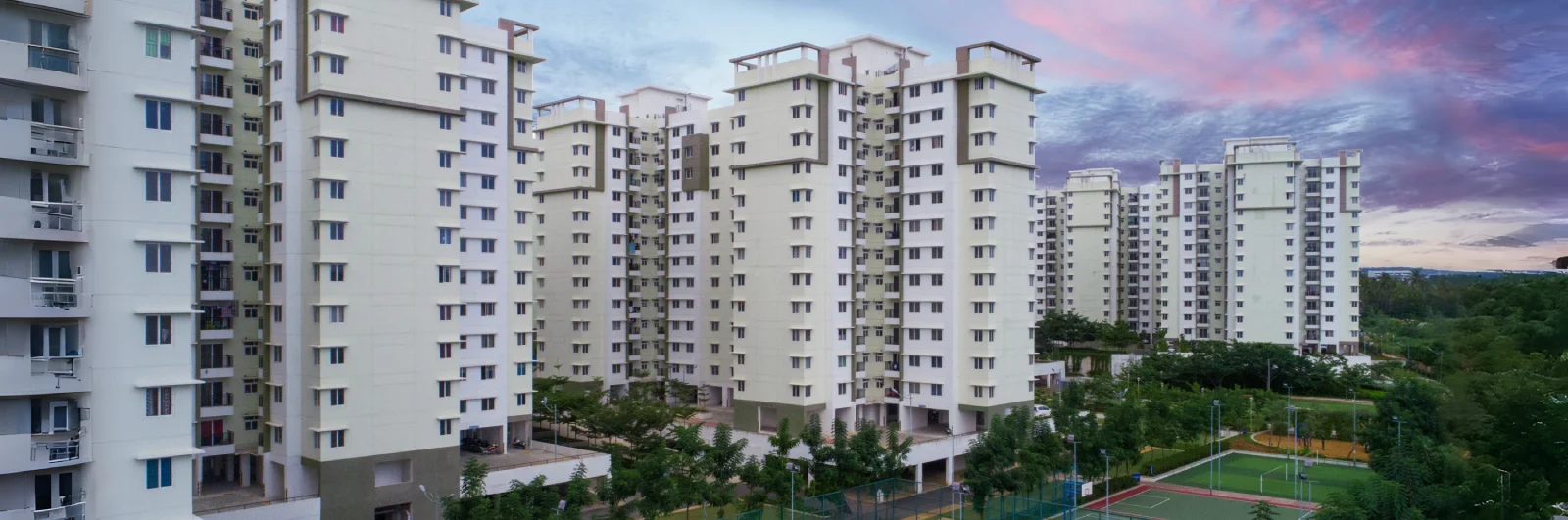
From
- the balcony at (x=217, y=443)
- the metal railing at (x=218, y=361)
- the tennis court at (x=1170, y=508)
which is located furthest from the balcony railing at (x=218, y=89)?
the tennis court at (x=1170, y=508)

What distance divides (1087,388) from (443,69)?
123ft

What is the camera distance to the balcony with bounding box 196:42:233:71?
29.9 m

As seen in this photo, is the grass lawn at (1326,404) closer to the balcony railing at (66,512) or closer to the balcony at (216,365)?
the balcony at (216,365)

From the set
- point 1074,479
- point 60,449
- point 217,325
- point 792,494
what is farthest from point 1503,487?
point 217,325

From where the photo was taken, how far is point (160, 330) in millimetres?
19750

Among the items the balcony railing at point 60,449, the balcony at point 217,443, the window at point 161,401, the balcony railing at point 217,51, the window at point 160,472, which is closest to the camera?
the balcony railing at point 60,449

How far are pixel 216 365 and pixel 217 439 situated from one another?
2.21 meters

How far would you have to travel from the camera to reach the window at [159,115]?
786 inches

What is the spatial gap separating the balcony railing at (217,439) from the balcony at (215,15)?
12.2m

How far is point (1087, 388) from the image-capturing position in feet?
177

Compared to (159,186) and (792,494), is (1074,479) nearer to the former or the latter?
(792,494)

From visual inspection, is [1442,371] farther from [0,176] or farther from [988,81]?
[0,176]

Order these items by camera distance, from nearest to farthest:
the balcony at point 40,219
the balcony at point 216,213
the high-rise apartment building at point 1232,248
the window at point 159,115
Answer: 1. the balcony at point 40,219
2. the window at point 159,115
3. the balcony at point 216,213
4. the high-rise apartment building at point 1232,248

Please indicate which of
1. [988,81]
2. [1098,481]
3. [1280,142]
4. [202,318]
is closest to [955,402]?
[1098,481]
